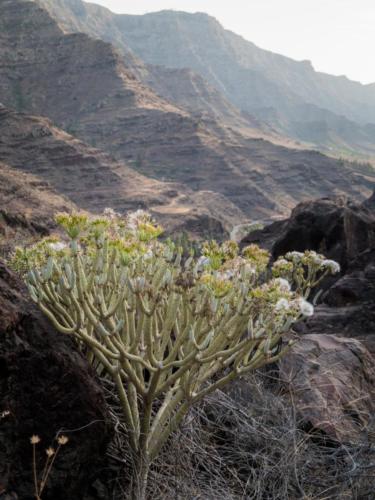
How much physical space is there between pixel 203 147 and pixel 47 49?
41579mm

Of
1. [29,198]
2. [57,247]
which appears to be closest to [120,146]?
[29,198]

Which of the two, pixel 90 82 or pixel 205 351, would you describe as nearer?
pixel 205 351

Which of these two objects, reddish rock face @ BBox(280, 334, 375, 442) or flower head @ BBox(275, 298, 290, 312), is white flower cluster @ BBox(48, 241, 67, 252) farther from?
reddish rock face @ BBox(280, 334, 375, 442)

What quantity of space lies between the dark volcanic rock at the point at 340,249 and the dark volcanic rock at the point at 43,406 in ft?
12.4

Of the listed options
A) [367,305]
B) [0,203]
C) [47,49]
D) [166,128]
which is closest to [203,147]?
[166,128]

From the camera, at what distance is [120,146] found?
8669cm

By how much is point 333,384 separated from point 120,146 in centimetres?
8602

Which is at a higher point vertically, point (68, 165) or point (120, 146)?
point (68, 165)

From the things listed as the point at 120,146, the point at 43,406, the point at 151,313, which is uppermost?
the point at 151,313

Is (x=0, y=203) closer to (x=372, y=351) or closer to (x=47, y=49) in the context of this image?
(x=372, y=351)

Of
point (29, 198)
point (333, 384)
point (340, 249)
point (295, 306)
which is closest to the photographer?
point (295, 306)

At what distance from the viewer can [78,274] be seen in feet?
9.09

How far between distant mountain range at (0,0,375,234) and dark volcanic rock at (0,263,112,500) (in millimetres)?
52820

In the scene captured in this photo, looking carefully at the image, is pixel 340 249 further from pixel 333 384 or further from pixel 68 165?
pixel 68 165
